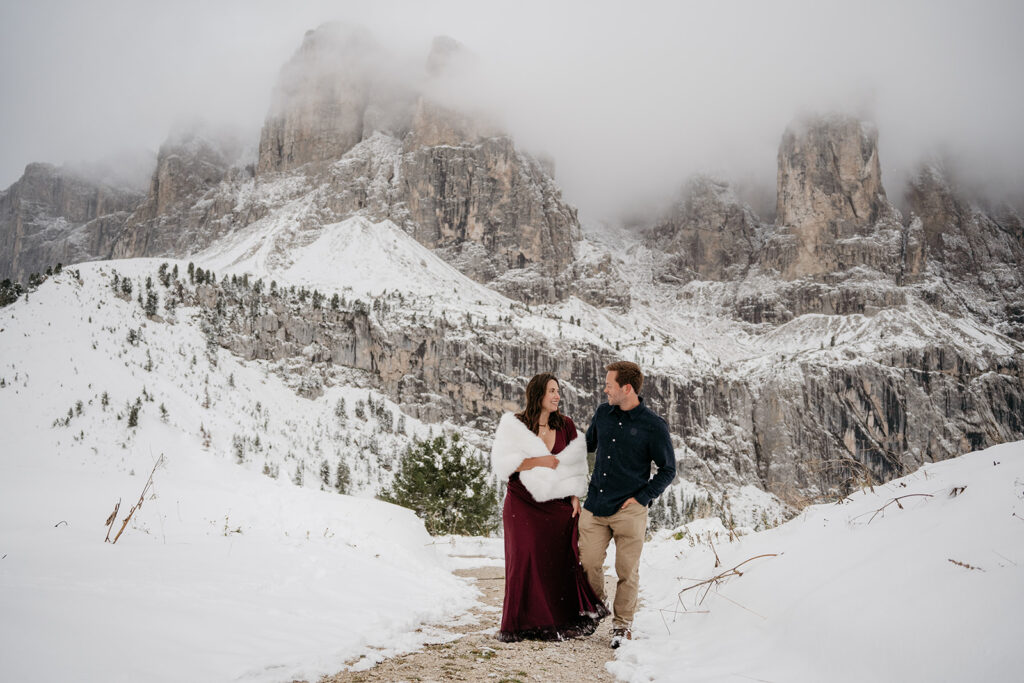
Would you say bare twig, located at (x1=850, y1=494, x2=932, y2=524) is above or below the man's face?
below

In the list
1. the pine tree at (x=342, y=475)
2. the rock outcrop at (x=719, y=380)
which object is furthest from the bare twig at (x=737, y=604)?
the rock outcrop at (x=719, y=380)

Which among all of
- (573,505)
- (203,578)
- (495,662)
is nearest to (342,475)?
(203,578)

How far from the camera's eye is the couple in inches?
194

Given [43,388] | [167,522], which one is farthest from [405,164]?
[167,522]

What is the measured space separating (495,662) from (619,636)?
1.19 metres

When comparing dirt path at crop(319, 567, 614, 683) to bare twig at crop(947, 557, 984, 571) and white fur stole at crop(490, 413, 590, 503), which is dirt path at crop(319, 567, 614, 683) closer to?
white fur stole at crop(490, 413, 590, 503)

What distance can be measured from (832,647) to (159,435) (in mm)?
49738

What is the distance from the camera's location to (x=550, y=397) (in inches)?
205

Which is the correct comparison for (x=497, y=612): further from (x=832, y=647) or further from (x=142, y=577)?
(x=832, y=647)

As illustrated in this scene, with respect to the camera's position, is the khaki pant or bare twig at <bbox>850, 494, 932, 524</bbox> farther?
the khaki pant

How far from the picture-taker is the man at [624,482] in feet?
16.2

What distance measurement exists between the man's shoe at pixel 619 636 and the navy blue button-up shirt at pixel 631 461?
36.9 inches

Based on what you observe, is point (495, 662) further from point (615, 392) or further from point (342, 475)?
point (342, 475)

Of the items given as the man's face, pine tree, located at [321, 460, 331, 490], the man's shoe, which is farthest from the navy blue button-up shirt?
pine tree, located at [321, 460, 331, 490]
